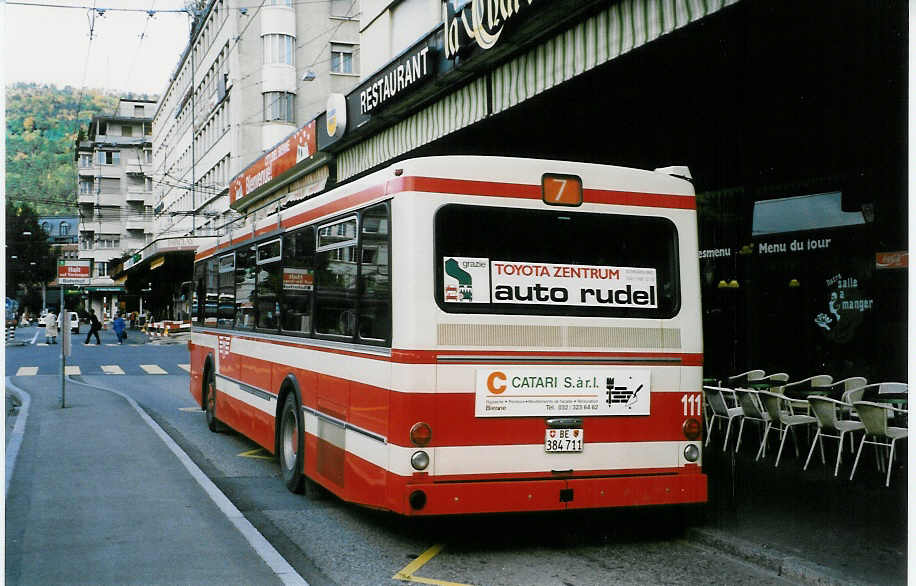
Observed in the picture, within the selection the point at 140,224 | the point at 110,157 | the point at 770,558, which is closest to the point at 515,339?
the point at 770,558

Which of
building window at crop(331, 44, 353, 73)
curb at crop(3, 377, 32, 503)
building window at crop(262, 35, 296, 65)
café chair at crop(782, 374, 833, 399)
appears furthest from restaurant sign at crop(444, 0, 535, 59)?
building window at crop(331, 44, 353, 73)

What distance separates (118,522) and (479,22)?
625 cm

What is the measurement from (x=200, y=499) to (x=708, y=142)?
7077 mm

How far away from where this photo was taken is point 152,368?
28094 mm

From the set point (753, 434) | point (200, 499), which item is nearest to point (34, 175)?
point (200, 499)

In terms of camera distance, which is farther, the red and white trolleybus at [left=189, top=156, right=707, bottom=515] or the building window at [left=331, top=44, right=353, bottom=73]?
the building window at [left=331, top=44, right=353, bottom=73]

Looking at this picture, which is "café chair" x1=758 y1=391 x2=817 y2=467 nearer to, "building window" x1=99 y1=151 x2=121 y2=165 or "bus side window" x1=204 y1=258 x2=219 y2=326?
"bus side window" x1=204 y1=258 x2=219 y2=326

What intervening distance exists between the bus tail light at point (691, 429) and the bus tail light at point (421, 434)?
2.01m

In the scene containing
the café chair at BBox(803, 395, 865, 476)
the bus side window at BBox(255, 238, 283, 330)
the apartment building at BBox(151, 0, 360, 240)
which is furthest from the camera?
the apartment building at BBox(151, 0, 360, 240)

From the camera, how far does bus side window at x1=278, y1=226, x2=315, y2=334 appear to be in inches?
332

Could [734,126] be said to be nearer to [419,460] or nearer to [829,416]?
[829,416]

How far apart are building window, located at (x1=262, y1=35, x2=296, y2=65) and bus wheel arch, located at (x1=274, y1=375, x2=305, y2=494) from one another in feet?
143

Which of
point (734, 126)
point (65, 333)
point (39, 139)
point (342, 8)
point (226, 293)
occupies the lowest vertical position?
point (65, 333)

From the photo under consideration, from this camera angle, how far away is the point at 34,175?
8.02 m
